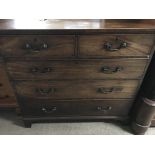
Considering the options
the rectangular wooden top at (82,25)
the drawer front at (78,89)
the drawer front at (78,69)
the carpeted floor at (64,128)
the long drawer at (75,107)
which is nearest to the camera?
the rectangular wooden top at (82,25)

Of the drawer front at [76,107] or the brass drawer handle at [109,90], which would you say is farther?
the drawer front at [76,107]

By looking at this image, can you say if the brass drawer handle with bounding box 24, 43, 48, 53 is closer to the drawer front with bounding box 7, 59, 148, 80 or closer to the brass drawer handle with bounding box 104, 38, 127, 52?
the drawer front with bounding box 7, 59, 148, 80

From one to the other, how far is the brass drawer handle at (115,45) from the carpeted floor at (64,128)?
0.81 meters

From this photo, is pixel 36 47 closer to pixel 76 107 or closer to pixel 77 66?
pixel 77 66

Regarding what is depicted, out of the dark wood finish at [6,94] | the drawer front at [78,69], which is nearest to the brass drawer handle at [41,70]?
the drawer front at [78,69]

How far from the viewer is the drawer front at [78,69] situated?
933 millimetres

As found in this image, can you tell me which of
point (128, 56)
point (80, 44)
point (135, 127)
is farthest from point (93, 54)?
point (135, 127)

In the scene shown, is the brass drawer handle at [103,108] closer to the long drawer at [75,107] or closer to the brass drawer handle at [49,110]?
the long drawer at [75,107]

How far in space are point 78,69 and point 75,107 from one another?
388 millimetres
